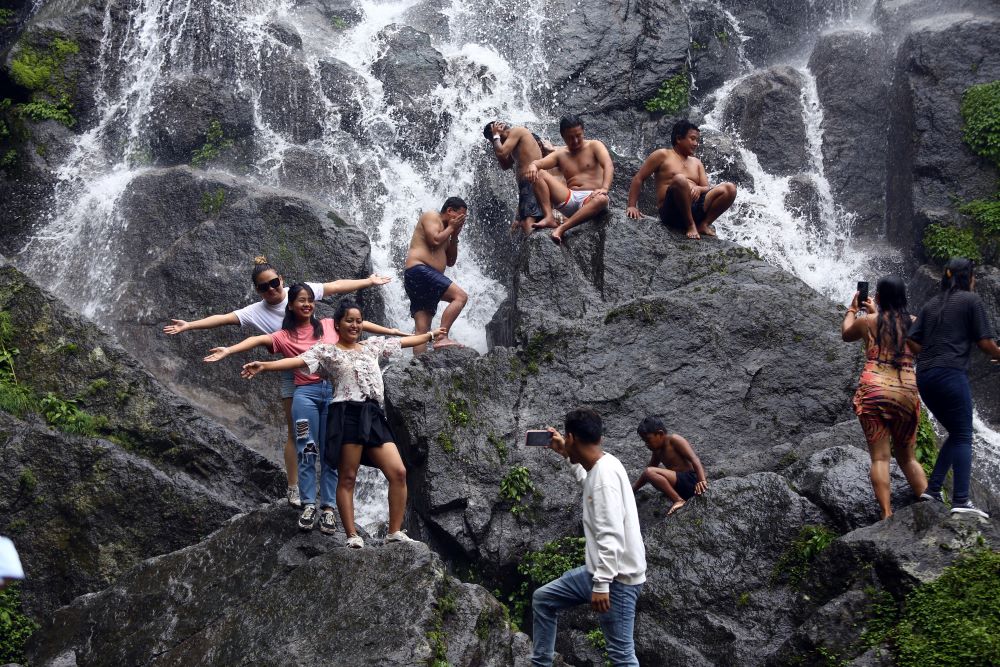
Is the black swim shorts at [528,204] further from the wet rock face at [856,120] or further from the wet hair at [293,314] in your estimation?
the wet rock face at [856,120]

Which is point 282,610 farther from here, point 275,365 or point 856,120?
point 856,120

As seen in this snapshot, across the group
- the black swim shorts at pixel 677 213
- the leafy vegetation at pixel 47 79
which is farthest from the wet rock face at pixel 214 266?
the black swim shorts at pixel 677 213

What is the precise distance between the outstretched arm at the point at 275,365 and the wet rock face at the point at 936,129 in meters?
10.9

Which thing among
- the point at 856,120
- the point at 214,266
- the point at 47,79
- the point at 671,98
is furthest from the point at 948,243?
the point at 47,79

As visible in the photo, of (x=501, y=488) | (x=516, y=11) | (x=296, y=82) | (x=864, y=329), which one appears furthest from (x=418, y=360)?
(x=516, y=11)

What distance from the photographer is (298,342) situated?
7.03m

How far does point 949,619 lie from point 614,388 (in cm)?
422

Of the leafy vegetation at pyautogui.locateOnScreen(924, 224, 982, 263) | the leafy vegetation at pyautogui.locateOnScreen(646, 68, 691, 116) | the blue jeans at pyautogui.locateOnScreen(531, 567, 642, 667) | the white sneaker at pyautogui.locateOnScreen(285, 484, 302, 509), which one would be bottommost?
the white sneaker at pyautogui.locateOnScreen(285, 484, 302, 509)

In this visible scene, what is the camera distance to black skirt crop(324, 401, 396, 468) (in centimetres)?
636

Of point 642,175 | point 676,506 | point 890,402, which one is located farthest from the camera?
point 642,175

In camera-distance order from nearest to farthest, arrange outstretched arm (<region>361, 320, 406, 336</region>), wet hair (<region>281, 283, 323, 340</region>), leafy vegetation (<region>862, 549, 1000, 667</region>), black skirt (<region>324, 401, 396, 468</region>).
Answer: leafy vegetation (<region>862, 549, 1000, 667</region>) < black skirt (<region>324, 401, 396, 468</region>) < wet hair (<region>281, 283, 323, 340</region>) < outstretched arm (<region>361, 320, 406, 336</region>)

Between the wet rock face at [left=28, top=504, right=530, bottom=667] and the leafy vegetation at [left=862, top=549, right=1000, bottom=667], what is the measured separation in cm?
224

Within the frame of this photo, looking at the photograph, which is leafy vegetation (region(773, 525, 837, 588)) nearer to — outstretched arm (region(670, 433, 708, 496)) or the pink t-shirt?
outstretched arm (region(670, 433, 708, 496))

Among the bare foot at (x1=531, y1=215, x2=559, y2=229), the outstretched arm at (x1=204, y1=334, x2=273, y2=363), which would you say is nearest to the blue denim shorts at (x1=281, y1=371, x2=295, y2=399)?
the outstretched arm at (x1=204, y1=334, x2=273, y2=363)
